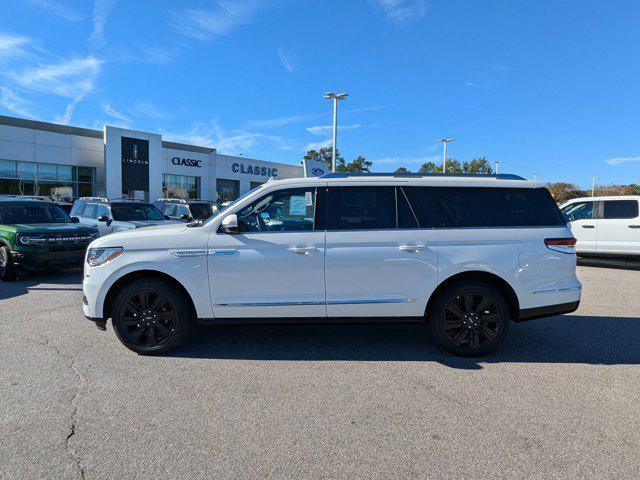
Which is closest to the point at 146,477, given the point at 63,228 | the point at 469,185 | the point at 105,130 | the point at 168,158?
the point at 469,185

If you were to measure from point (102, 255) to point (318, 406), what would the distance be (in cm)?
283

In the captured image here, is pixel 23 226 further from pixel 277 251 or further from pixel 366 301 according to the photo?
pixel 366 301

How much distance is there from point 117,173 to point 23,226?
919 inches

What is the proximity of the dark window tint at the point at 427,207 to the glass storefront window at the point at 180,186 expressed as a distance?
110ft

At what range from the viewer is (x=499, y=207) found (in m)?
4.63

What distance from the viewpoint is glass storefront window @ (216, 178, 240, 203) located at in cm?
4009

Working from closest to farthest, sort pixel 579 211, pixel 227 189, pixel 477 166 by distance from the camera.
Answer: pixel 579 211 → pixel 227 189 → pixel 477 166

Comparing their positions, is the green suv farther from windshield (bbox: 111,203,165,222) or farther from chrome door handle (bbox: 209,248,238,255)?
chrome door handle (bbox: 209,248,238,255)

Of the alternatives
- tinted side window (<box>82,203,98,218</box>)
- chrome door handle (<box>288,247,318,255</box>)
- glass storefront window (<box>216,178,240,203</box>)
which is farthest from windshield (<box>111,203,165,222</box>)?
glass storefront window (<box>216,178,240,203</box>)

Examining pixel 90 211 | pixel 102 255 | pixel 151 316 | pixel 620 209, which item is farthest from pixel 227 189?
pixel 151 316

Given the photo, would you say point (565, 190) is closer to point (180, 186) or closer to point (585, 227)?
point (180, 186)

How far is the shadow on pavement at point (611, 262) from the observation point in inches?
419

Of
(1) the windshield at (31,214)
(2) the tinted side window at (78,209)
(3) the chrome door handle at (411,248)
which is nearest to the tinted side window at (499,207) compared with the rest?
(3) the chrome door handle at (411,248)

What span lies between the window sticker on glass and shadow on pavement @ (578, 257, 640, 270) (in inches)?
392
